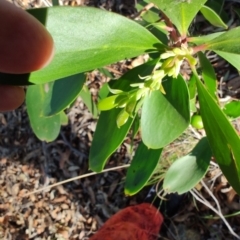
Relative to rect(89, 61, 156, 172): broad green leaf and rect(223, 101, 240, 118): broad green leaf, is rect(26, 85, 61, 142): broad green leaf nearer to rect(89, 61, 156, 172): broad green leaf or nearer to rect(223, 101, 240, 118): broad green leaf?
rect(89, 61, 156, 172): broad green leaf

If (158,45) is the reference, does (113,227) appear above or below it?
below

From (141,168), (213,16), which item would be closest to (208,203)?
(141,168)

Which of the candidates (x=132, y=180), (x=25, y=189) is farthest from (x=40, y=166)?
(x=132, y=180)

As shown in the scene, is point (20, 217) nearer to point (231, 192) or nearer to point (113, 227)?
point (113, 227)

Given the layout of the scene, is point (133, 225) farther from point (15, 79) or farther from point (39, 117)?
point (15, 79)

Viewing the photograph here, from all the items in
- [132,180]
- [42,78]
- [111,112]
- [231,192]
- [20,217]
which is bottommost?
[20,217]

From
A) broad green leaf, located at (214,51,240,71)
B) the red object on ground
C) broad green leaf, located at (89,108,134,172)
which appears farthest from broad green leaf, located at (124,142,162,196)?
the red object on ground
